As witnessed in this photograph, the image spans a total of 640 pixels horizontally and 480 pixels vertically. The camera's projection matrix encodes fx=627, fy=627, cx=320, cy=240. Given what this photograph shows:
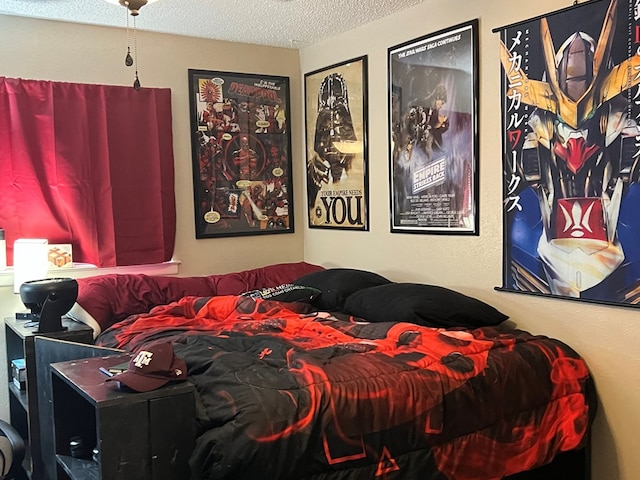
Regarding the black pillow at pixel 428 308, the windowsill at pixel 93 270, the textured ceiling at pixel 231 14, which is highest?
the textured ceiling at pixel 231 14

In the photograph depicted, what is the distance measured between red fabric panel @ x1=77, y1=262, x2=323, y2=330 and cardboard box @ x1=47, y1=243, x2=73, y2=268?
0.18 meters

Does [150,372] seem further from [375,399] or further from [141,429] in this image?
[375,399]

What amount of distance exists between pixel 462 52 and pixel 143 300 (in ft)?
6.57

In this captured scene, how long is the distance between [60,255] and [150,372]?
2.07m

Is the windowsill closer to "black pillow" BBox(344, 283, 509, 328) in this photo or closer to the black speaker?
the black speaker

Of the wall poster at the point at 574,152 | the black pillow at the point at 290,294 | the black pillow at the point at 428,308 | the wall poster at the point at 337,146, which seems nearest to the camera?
the wall poster at the point at 574,152

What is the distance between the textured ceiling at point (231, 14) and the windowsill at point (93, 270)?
134 cm

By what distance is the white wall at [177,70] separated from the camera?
3346 mm

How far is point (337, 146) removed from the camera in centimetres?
384

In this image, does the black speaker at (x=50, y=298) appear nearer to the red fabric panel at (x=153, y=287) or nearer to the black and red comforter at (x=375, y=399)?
the red fabric panel at (x=153, y=287)

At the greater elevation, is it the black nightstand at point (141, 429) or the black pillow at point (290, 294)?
the black pillow at point (290, 294)

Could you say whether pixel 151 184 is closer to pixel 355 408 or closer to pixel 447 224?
pixel 447 224

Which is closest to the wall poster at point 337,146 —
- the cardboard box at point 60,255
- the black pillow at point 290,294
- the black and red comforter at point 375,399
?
the black pillow at point 290,294

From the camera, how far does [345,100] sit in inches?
148
